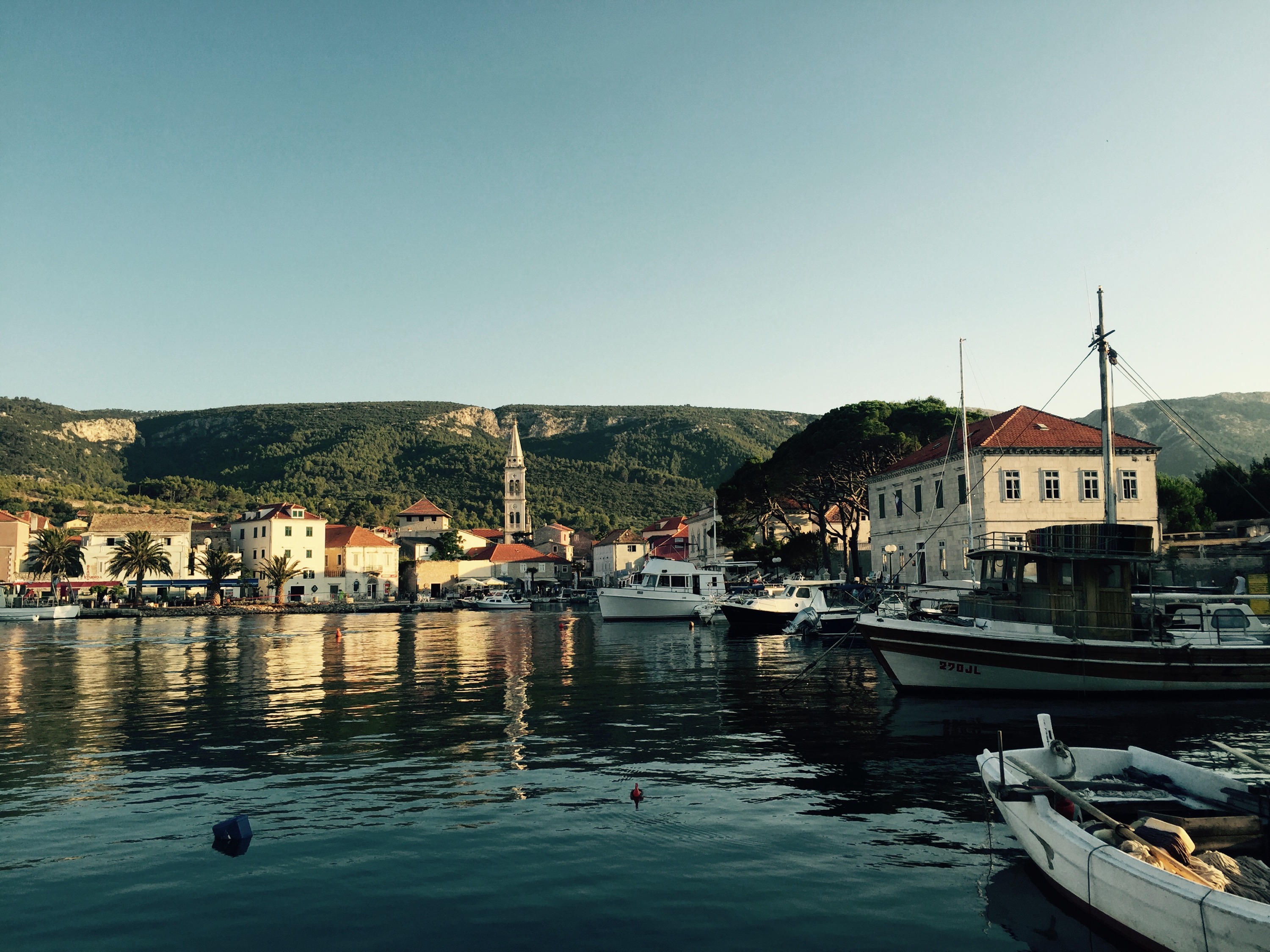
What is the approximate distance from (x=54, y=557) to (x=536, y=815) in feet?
319

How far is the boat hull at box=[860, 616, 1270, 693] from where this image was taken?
21766mm

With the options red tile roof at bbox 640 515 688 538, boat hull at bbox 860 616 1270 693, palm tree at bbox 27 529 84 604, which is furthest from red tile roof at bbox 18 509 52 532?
boat hull at bbox 860 616 1270 693

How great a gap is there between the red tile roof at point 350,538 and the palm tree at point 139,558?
22088 mm

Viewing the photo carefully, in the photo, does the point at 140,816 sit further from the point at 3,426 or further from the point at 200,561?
the point at 3,426

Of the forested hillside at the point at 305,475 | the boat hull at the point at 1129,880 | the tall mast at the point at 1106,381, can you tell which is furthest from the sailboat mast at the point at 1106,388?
the forested hillside at the point at 305,475

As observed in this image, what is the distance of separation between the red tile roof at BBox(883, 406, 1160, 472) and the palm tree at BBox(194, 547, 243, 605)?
7466cm

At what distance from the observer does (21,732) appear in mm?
19844

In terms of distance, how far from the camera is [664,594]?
207 feet

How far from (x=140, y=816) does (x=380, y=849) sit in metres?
4.10

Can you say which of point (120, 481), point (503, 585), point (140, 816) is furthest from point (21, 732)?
point (120, 481)

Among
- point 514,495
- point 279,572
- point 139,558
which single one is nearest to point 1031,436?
point 279,572

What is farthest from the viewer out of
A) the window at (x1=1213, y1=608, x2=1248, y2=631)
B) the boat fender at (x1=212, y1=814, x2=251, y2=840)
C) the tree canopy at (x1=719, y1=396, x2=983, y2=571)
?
the tree canopy at (x1=719, y1=396, x2=983, y2=571)

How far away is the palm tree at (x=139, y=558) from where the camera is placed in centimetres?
9331

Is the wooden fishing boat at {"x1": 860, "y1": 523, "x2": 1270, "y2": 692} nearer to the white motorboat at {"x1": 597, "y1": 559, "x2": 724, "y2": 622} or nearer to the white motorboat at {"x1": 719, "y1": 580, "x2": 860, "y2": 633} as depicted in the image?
the white motorboat at {"x1": 719, "y1": 580, "x2": 860, "y2": 633}
